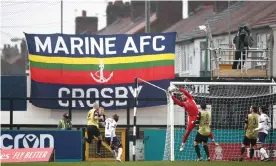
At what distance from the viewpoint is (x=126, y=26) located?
77625 millimetres

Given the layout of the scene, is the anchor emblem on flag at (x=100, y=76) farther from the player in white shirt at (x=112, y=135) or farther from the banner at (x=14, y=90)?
the player in white shirt at (x=112, y=135)

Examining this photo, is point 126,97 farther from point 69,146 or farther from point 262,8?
point 262,8

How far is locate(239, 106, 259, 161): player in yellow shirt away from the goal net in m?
1.53

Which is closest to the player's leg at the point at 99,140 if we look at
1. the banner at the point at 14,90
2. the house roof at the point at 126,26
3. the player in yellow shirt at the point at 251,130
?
the banner at the point at 14,90

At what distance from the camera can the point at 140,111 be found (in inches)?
1368

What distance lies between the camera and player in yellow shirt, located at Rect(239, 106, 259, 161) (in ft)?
95.7

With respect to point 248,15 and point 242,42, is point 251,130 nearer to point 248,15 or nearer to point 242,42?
point 242,42

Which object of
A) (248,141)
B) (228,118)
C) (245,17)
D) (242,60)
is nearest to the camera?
(248,141)

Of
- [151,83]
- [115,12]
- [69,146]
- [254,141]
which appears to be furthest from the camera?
[115,12]

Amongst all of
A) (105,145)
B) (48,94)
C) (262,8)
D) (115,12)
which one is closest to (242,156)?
(105,145)

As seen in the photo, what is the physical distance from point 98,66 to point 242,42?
512 cm

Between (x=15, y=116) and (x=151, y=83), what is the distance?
490 cm

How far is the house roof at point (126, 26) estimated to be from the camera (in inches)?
2884

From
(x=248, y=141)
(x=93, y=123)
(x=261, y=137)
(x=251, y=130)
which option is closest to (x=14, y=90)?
(x=93, y=123)
